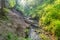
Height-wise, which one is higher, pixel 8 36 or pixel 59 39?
pixel 8 36

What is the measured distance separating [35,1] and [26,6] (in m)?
10.9

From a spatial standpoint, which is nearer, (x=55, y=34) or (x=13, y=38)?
(x=13, y=38)

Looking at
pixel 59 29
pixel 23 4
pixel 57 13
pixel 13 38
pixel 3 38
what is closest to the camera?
pixel 3 38

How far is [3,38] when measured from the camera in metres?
9.15

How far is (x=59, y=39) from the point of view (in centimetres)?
1340

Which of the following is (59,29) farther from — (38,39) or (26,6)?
(26,6)

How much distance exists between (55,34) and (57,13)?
2.17 meters

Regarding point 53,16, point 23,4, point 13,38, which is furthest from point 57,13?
point 23,4

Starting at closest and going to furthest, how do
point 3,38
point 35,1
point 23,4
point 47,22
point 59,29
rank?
point 3,38 → point 59,29 → point 47,22 → point 35,1 → point 23,4

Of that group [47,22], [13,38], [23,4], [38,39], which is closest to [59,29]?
[38,39]

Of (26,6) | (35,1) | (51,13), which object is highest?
(51,13)

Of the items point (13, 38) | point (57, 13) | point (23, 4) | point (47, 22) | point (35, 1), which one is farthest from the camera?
point (23, 4)

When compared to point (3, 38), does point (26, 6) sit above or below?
below

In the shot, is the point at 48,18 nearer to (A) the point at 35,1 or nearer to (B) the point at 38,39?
(B) the point at 38,39
